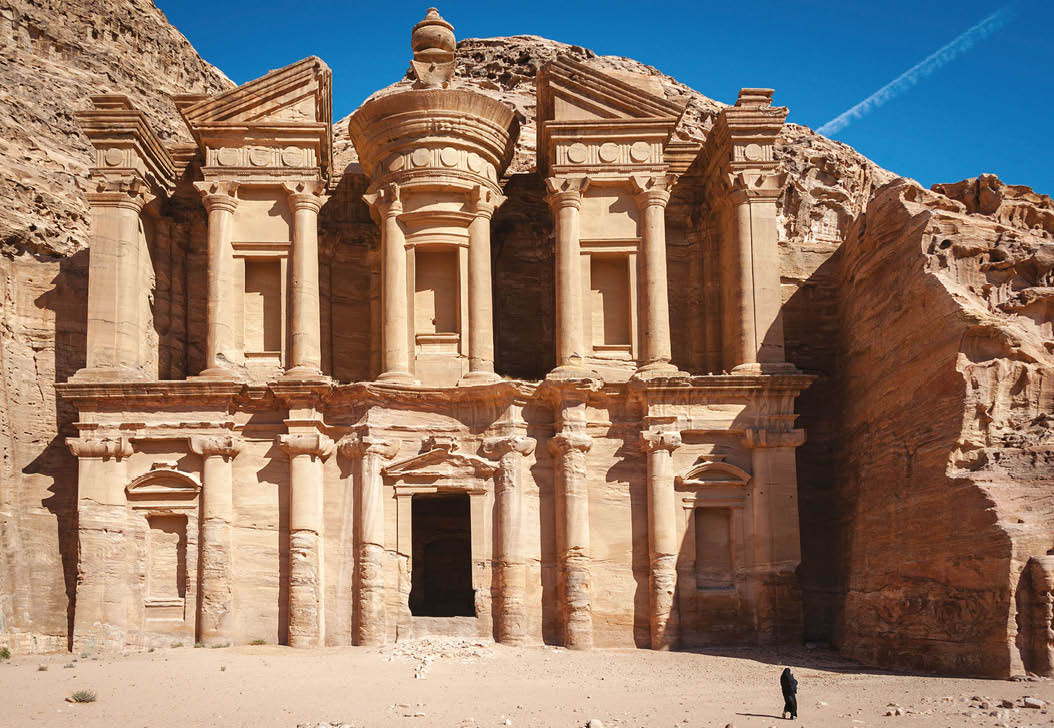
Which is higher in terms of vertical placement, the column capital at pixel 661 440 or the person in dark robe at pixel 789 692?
the column capital at pixel 661 440

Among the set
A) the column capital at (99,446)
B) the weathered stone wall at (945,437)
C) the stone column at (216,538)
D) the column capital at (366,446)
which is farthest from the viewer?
the column capital at (366,446)

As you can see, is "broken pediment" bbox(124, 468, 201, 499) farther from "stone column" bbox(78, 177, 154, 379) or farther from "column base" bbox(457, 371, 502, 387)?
"column base" bbox(457, 371, 502, 387)

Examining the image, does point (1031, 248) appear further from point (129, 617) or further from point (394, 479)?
point (129, 617)

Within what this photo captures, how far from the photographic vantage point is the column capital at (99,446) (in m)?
22.9

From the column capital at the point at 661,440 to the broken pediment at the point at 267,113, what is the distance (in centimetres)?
954

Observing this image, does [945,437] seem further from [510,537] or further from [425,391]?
[425,391]

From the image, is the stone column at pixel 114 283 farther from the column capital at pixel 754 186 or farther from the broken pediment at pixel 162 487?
the column capital at pixel 754 186

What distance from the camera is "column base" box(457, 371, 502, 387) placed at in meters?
23.8

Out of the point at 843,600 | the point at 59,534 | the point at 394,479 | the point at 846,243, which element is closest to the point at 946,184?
the point at 846,243

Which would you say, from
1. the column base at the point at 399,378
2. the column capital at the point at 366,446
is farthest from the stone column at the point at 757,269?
the column capital at the point at 366,446

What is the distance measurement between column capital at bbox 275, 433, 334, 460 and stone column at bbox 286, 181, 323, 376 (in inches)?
53.8

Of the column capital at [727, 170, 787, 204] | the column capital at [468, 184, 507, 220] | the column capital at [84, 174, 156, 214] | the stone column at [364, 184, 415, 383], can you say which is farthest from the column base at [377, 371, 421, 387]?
the column capital at [727, 170, 787, 204]

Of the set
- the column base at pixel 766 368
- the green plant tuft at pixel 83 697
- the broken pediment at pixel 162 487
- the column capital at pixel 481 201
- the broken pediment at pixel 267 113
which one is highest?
the broken pediment at pixel 267 113

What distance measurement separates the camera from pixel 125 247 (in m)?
24.3
